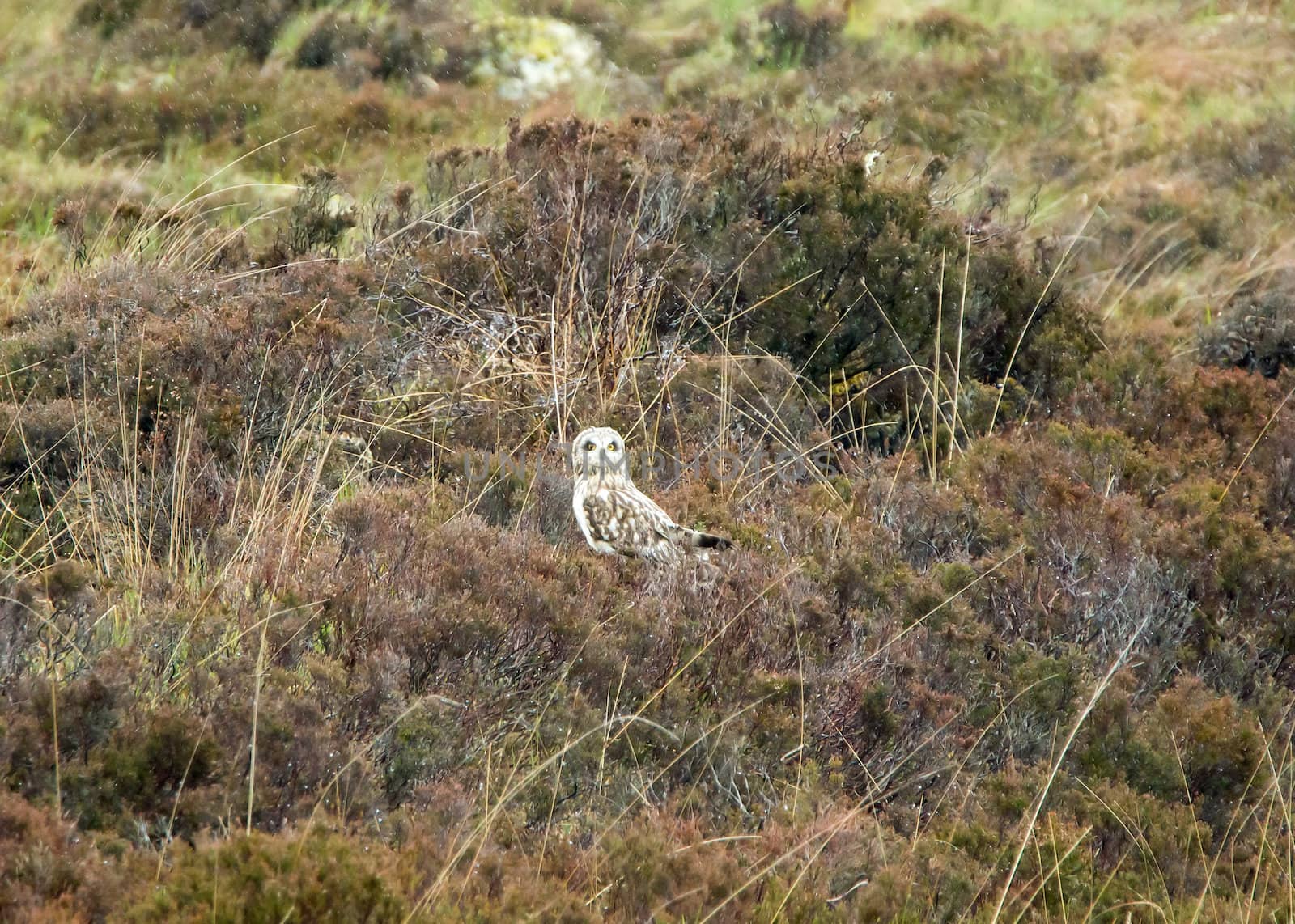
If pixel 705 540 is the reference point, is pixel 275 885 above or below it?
above

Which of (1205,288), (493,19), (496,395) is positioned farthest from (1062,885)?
(493,19)

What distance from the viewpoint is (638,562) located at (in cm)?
457

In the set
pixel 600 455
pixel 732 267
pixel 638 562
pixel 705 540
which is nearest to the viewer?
pixel 638 562

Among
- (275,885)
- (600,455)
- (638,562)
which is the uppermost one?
(275,885)

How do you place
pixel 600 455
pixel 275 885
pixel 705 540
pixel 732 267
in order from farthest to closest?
pixel 732 267 → pixel 600 455 → pixel 705 540 → pixel 275 885

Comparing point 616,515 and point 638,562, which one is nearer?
point 638,562

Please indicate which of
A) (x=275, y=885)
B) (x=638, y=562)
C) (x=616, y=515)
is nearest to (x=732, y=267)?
(x=616, y=515)

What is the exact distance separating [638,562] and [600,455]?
1.74 ft

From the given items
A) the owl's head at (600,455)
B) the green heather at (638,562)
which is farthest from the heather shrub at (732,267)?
the owl's head at (600,455)

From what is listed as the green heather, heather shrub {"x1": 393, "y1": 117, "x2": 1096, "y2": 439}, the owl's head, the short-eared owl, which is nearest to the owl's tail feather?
the short-eared owl

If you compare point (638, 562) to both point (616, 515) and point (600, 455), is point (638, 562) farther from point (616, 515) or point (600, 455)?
point (600, 455)

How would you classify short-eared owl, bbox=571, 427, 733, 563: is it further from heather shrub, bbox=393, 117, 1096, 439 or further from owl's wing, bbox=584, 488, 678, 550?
heather shrub, bbox=393, 117, 1096, 439

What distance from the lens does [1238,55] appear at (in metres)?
15.5

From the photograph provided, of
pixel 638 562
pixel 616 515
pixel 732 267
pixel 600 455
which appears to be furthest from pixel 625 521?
pixel 732 267
